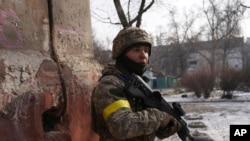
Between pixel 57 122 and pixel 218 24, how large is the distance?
36.4m

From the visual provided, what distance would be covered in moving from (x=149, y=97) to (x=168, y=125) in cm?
21

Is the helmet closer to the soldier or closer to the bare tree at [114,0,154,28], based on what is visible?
the soldier

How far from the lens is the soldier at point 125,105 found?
1787 millimetres

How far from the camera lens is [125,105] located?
71.7 inches

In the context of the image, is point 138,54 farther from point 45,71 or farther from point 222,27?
point 222,27

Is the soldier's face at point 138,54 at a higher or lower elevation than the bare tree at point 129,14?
lower

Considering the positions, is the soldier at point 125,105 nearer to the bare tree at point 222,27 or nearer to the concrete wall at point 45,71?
the concrete wall at point 45,71

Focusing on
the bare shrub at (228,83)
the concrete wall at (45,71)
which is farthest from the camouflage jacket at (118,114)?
the bare shrub at (228,83)

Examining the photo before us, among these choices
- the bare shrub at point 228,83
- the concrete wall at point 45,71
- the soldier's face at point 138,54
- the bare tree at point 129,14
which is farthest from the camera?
the bare shrub at point 228,83

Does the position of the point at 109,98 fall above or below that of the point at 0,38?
below

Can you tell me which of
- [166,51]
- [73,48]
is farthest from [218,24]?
[73,48]

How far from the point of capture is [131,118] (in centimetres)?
177

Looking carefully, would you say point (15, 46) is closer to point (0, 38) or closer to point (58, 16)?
point (0, 38)

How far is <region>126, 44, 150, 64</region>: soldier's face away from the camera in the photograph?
208 centimetres
